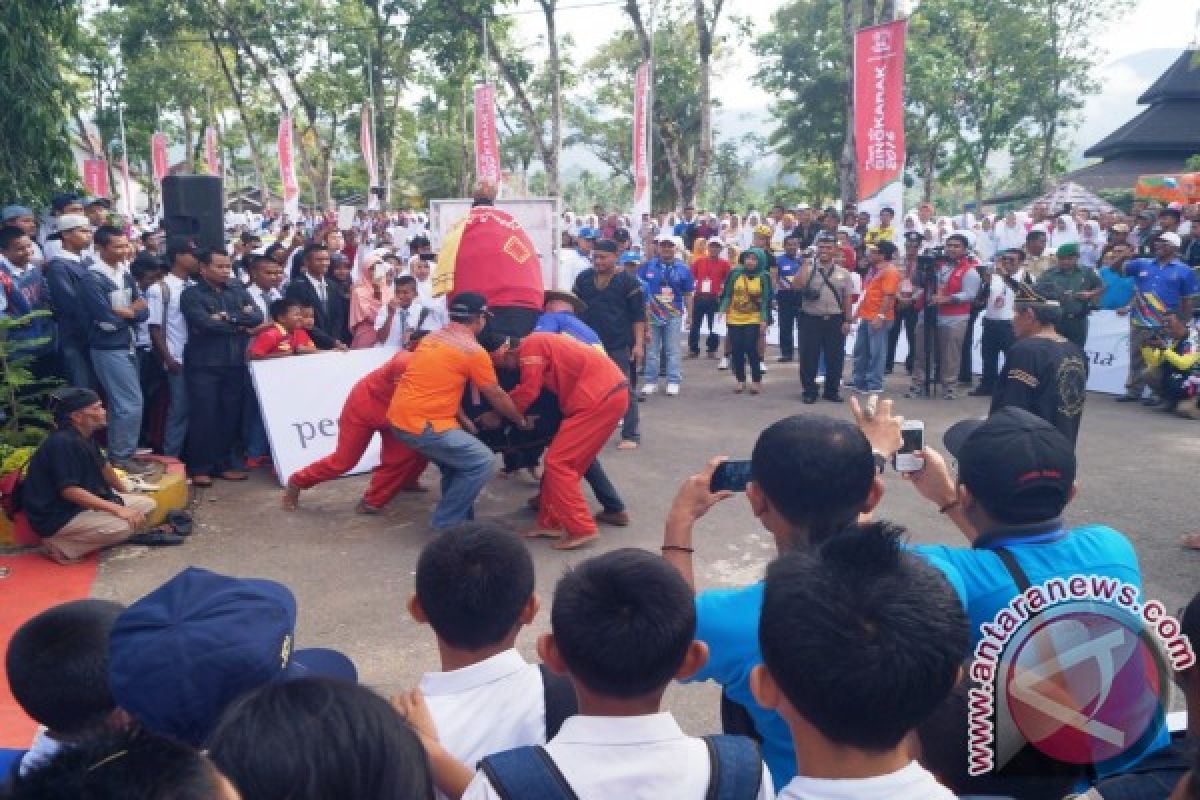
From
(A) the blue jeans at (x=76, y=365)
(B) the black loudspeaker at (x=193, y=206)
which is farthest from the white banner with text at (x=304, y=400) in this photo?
(B) the black loudspeaker at (x=193, y=206)

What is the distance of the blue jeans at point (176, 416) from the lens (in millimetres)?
7137

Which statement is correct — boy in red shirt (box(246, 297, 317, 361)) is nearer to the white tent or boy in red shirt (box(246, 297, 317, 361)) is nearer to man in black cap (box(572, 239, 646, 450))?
man in black cap (box(572, 239, 646, 450))

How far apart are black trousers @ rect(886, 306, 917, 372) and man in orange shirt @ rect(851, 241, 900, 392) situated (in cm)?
67

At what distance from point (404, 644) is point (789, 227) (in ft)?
45.9

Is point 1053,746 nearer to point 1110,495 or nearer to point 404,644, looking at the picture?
point 404,644

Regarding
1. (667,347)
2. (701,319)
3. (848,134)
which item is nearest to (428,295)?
(667,347)

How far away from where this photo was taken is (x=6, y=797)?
1010 millimetres

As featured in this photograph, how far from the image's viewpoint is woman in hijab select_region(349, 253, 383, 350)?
27.4 ft

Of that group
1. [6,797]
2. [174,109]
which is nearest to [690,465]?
[6,797]

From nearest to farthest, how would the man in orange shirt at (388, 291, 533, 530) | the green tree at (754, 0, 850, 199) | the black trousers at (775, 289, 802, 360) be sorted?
1. the man in orange shirt at (388, 291, 533, 530)
2. the black trousers at (775, 289, 802, 360)
3. the green tree at (754, 0, 850, 199)

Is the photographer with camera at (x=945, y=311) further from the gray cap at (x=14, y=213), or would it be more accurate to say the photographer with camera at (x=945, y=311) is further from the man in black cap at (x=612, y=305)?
the gray cap at (x=14, y=213)

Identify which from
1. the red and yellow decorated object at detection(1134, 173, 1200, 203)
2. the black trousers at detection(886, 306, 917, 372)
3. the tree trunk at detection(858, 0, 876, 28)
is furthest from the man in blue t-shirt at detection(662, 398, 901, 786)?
the red and yellow decorated object at detection(1134, 173, 1200, 203)

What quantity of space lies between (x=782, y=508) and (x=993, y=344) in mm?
8822

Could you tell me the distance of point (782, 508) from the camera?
2.25 meters
